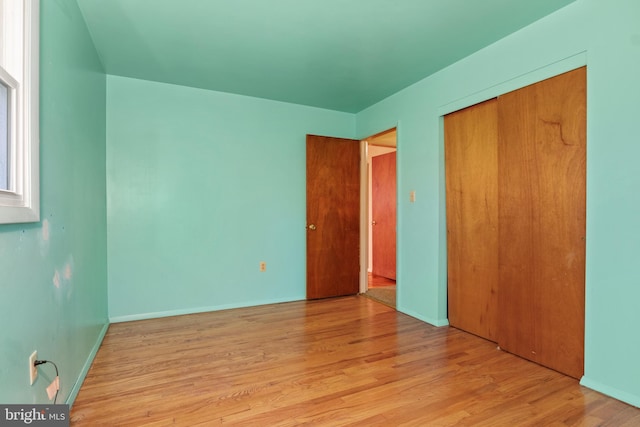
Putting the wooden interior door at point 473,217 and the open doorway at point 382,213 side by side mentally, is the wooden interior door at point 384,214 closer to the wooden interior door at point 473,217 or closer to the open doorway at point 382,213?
the open doorway at point 382,213

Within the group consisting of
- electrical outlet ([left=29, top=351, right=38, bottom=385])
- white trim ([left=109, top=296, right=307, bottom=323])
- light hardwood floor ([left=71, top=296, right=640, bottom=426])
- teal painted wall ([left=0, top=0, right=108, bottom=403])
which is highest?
teal painted wall ([left=0, top=0, right=108, bottom=403])

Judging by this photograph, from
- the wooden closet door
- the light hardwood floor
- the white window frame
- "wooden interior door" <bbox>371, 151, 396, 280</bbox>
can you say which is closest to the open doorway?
"wooden interior door" <bbox>371, 151, 396, 280</bbox>

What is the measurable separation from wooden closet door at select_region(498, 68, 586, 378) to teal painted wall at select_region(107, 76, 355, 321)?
2294 mm

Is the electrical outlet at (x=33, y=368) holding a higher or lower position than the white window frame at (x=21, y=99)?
lower

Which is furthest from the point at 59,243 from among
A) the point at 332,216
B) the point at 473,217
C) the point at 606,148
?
the point at 606,148

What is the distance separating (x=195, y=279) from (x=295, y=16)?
2695mm

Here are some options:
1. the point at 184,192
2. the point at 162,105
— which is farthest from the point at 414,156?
the point at 162,105

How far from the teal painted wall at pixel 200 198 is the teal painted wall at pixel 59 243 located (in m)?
0.53

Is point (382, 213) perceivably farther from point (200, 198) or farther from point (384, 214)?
point (200, 198)

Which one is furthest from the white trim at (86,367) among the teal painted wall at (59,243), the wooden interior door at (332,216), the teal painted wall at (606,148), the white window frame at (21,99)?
the teal painted wall at (606,148)

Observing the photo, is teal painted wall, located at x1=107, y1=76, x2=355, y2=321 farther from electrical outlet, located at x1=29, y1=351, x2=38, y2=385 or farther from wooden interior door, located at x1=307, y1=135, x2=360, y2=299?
electrical outlet, located at x1=29, y1=351, x2=38, y2=385

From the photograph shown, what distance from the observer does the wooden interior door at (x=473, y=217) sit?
2.63m

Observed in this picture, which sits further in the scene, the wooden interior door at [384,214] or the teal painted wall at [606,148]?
the wooden interior door at [384,214]

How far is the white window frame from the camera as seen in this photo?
1182 millimetres
